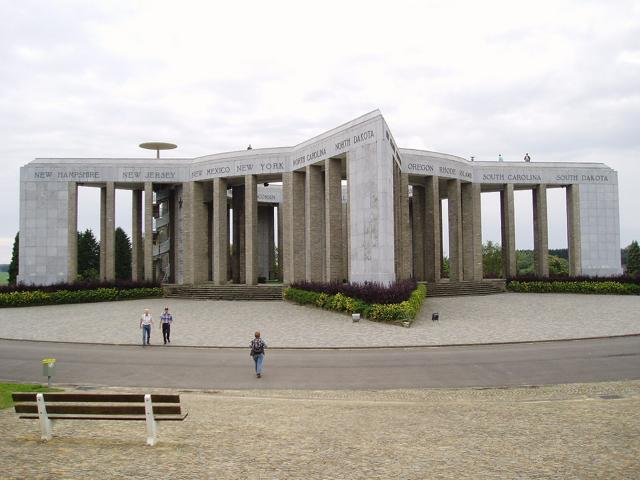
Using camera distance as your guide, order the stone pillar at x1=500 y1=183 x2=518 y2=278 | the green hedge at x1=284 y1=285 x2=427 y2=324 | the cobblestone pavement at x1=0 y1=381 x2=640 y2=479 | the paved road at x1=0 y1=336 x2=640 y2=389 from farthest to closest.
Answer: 1. the stone pillar at x1=500 y1=183 x2=518 y2=278
2. the green hedge at x1=284 y1=285 x2=427 y2=324
3. the paved road at x1=0 y1=336 x2=640 y2=389
4. the cobblestone pavement at x1=0 y1=381 x2=640 y2=479

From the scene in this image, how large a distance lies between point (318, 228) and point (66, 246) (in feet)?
68.1

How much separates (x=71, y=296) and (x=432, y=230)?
27579 millimetres

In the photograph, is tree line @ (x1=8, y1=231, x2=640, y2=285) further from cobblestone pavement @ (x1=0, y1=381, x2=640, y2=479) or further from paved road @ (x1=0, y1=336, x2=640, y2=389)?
cobblestone pavement @ (x1=0, y1=381, x2=640, y2=479)

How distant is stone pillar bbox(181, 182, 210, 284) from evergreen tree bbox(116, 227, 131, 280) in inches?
1489

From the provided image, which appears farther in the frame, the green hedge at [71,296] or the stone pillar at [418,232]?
the stone pillar at [418,232]

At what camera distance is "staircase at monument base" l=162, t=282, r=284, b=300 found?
128 ft

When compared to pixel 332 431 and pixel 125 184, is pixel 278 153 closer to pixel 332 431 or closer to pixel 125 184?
pixel 125 184

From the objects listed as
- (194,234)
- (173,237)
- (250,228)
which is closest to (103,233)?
(173,237)

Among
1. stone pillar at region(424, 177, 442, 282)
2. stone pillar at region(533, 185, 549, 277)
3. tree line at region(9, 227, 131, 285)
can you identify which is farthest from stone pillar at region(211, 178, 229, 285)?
tree line at region(9, 227, 131, 285)

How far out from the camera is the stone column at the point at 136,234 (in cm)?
4731

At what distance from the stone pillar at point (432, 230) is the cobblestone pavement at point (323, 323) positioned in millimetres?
7854

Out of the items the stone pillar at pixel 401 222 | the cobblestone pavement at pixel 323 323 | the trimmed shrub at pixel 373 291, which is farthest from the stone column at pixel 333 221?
the stone pillar at pixel 401 222

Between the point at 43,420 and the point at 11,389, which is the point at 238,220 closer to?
the point at 11,389

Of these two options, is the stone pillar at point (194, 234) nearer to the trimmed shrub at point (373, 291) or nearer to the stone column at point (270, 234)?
the trimmed shrub at point (373, 291)
